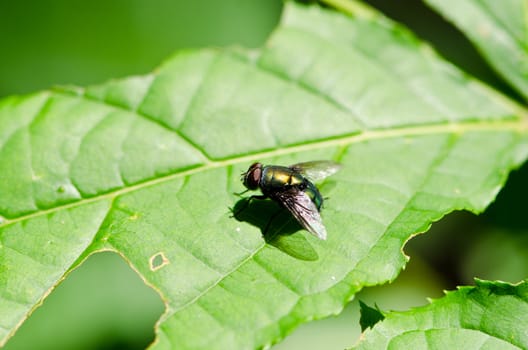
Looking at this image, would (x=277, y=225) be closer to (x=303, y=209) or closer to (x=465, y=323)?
(x=303, y=209)

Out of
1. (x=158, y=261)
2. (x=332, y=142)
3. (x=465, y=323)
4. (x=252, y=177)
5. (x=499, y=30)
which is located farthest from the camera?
(x=499, y=30)

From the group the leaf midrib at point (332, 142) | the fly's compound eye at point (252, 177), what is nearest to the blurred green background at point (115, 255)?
the leaf midrib at point (332, 142)

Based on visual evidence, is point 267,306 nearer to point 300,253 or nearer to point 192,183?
point 300,253

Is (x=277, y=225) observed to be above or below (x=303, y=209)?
below

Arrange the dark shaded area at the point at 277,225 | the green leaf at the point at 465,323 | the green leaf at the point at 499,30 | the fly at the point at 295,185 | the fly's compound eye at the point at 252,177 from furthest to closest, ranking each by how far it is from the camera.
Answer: the green leaf at the point at 499,30
the fly's compound eye at the point at 252,177
the fly at the point at 295,185
the dark shaded area at the point at 277,225
the green leaf at the point at 465,323

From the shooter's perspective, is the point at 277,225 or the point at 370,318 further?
the point at 277,225

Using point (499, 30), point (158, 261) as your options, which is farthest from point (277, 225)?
point (499, 30)

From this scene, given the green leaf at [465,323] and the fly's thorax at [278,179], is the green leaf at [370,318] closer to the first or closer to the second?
the green leaf at [465,323]

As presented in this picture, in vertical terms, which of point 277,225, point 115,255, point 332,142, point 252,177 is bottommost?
point 115,255
